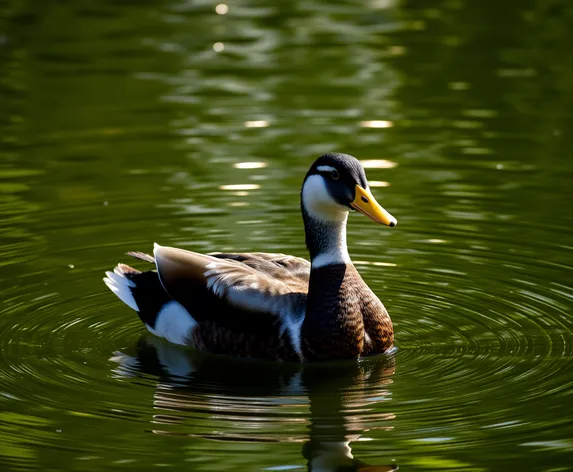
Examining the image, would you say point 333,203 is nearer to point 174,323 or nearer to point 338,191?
point 338,191

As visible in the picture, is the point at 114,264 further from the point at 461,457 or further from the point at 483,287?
the point at 461,457

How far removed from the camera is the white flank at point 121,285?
37.0ft

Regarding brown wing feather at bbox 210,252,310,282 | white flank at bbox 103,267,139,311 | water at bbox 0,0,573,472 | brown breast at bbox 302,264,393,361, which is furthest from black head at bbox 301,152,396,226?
white flank at bbox 103,267,139,311

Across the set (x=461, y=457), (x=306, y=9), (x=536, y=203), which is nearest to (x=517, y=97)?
(x=536, y=203)

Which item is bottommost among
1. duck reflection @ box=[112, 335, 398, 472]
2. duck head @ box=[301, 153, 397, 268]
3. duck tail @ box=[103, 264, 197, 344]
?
duck reflection @ box=[112, 335, 398, 472]

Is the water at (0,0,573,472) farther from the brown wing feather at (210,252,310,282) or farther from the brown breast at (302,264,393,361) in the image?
the brown wing feather at (210,252,310,282)

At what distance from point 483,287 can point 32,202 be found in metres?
5.17

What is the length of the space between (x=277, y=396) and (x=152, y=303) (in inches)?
78.1

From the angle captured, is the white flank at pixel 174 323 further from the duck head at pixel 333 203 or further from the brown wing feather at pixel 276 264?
the duck head at pixel 333 203

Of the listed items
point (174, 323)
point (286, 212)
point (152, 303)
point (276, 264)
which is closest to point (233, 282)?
point (276, 264)

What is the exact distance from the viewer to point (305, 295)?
1048 cm

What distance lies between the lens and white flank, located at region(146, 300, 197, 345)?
10906 millimetres

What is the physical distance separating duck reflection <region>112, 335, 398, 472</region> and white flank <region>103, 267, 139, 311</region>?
0.40 metres

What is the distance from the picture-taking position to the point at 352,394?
31.4 ft
